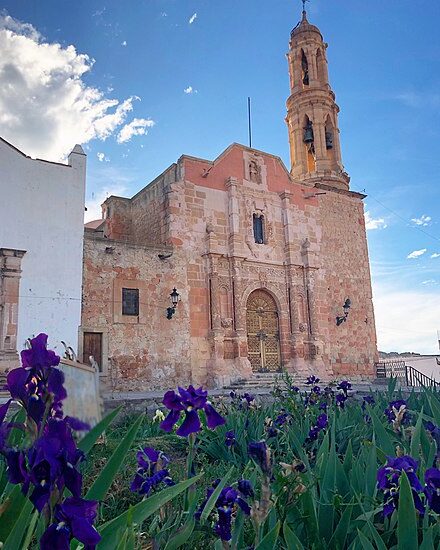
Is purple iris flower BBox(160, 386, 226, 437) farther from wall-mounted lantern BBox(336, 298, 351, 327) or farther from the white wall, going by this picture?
wall-mounted lantern BBox(336, 298, 351, 327)

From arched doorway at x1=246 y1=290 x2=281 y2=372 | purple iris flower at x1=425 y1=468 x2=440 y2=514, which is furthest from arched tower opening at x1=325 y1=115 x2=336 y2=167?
purple iris flower at x1=425 y1=468 x2=440 y2=514

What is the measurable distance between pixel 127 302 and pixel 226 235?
477cm

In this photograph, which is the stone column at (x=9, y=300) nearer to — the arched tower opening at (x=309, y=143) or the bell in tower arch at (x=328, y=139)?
the arched tower opening at (x=309, y=143)

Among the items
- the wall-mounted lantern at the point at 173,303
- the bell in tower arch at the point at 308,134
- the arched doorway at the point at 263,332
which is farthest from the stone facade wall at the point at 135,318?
the bell in tower arch at the point at 308,134

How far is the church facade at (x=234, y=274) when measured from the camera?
1479cm

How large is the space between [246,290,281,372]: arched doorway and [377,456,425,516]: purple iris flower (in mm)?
15533

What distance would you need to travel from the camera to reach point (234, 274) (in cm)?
1711

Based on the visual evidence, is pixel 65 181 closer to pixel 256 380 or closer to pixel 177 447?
pixel 256 380

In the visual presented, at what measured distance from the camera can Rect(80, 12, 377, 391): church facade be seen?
48.5 ft

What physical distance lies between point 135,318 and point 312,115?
14.2m

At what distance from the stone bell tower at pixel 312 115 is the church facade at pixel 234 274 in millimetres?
97

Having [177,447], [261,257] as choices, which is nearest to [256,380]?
[261,257]

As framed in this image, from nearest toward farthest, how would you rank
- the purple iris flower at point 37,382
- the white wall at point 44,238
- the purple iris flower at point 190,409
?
1. the purple iris flower at point 37,382
2. the purple iris flower at point 190,409
3. the white wall at point 44,238

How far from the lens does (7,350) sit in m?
11.8
